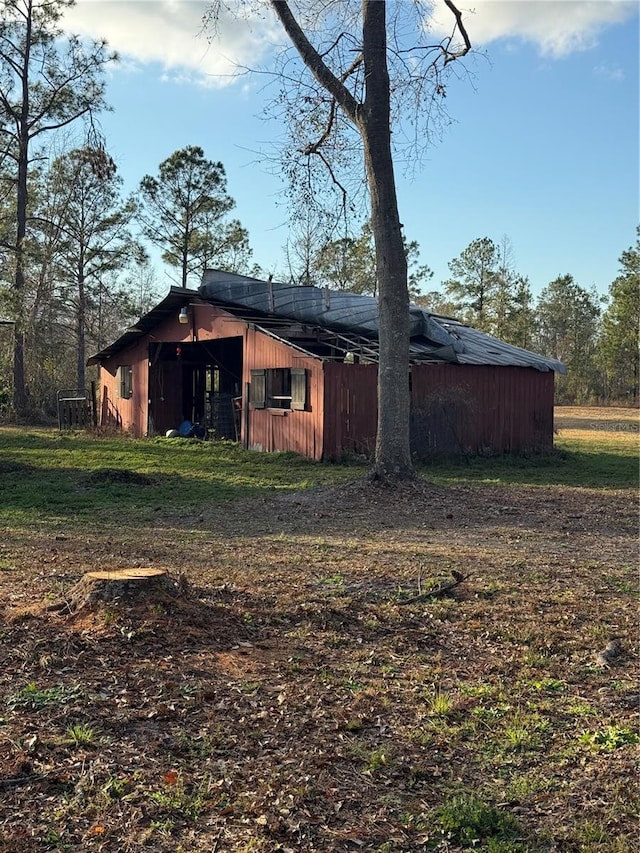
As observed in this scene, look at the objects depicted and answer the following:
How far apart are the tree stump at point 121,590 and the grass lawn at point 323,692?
0.05m

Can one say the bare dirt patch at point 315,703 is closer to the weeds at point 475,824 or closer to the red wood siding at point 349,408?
the weeds at point 475,824

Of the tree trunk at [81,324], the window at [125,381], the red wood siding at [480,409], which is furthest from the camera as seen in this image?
the tree trunk at [81,324]

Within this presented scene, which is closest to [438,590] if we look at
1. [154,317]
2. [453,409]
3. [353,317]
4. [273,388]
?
[453,409]

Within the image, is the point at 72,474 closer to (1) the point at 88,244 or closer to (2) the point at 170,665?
(2) the point at 170,665

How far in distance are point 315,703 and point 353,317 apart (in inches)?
619

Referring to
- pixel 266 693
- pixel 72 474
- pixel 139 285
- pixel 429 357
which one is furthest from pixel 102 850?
pixel 139 285

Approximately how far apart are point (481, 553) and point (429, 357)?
10.5 meters

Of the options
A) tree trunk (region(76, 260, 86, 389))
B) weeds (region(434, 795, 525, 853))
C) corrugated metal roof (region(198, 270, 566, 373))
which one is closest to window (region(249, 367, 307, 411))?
corrugated metal roof (region(198, 270, 566, 373))

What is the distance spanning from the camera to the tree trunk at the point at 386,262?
1171 cm

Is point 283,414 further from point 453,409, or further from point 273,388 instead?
point 453,409

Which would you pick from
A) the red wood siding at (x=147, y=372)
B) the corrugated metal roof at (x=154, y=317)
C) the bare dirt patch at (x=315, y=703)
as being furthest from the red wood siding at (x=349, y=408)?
the bare dirt patch at (x=315, y=703)

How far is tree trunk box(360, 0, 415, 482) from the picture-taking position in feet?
38.4

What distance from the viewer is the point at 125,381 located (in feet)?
80.7

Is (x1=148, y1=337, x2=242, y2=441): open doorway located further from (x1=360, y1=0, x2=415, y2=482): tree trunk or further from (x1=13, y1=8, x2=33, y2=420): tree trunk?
(x1=360, y1=0, x2=415, y2=482): tree trunk
